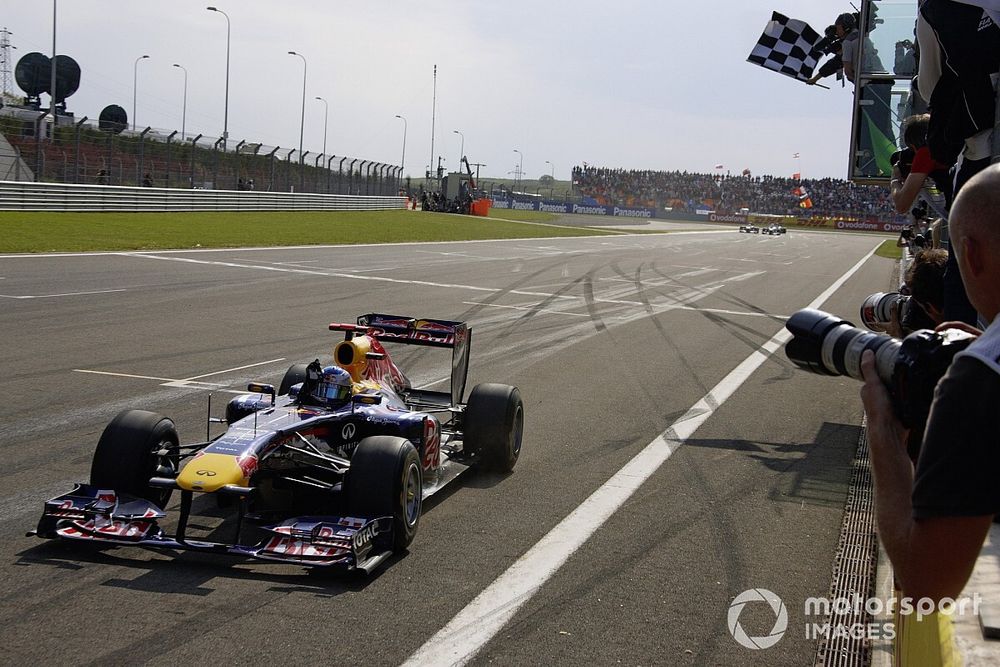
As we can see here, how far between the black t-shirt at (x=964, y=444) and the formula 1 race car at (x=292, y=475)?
340cm

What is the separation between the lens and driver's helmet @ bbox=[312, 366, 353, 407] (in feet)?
19.7

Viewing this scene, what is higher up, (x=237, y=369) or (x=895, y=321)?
(x=895, y=321)

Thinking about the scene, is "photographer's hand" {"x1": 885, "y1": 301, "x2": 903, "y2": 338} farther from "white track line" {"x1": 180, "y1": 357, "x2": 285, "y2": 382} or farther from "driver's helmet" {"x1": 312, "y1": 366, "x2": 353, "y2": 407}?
"white track line" {"x1": 180, "y1": 357, "x2": 285, "y2": 382}

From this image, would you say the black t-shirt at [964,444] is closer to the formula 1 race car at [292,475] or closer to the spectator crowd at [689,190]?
the formula 1 race car at [292,475]

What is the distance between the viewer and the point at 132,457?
212 inches

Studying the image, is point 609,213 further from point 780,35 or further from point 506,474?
point 506,474

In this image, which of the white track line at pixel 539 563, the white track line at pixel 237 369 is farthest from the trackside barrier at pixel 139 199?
the white track line at pixel 539 563

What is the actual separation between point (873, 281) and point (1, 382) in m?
25.3

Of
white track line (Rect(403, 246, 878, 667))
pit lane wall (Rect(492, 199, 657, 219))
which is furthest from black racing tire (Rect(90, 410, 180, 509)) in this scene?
pit lane wall (Rect(492, 199, 657, 219))

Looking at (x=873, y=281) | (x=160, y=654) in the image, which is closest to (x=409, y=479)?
(x=160, y=654)

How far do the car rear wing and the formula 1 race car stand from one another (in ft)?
3.08

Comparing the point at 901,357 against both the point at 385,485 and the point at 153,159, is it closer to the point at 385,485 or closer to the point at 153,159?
the point at 385,485

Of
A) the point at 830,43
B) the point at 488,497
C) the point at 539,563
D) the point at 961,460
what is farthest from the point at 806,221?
the point at 961,460

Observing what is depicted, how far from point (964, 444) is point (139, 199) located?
1390 inches
